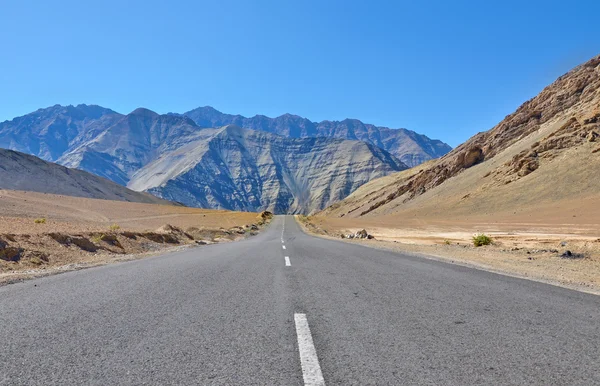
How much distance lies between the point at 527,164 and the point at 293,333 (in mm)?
79001

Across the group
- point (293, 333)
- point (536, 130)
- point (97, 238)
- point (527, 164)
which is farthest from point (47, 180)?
point (293, 333)

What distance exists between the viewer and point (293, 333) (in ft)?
15.9

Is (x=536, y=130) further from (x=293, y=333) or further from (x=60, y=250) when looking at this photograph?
(x=293, y=333)

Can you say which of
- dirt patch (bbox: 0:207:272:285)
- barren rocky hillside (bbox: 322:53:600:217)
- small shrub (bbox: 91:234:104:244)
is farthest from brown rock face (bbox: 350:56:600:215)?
small shrub (bbox: 91:234:104:244)

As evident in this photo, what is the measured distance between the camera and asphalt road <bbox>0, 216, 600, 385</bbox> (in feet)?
12.0

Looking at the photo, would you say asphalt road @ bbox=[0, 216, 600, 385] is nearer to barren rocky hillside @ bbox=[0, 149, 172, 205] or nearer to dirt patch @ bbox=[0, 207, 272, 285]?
dirt patch @ bbox=[0, 207, 272, 285]

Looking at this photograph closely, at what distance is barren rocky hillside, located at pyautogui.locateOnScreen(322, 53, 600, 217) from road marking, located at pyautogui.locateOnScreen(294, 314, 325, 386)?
205ft

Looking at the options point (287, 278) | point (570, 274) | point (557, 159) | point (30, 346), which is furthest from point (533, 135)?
point (30, 346)

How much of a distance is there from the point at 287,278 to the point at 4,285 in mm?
5723

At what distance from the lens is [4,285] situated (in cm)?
808

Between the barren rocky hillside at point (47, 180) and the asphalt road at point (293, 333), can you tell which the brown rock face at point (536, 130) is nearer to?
the asphalt road at point (293, 333)

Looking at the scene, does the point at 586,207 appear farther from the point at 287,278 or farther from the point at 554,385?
the point at 554,385

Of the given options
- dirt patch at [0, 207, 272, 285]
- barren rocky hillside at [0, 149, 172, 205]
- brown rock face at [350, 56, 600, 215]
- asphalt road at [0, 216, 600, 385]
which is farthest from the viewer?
barren rocky hillside at [0, 149, 172, 205]

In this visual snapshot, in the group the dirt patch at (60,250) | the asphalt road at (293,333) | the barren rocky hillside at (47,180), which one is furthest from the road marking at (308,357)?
the barren rocky hillside at (47,180)
